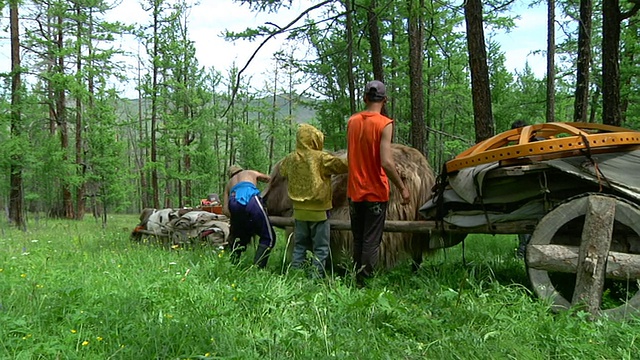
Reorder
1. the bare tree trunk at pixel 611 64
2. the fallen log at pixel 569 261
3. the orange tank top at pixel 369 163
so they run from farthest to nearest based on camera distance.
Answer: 1. the bare tree trunk at pixel 611 64
2. the orange tank top at pixel 369 163
3. the fallen log at pixel 569 261

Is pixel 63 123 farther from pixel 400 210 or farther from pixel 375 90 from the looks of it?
pixel 375 90

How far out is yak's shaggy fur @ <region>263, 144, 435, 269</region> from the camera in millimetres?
5043

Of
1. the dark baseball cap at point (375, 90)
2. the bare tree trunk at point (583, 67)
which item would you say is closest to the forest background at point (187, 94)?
the bare tree trunk at point (583, 67)

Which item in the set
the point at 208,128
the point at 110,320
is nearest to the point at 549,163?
the point at 110,320

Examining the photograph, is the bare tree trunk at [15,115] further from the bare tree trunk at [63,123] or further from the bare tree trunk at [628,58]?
the bare tree trunk at [628,58]

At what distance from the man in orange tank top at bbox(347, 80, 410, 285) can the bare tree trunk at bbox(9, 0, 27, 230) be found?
14.6 meters

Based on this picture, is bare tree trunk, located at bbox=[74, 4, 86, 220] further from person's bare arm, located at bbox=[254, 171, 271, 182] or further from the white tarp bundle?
person's bare arm, located at bbox=[254, 171, 271, 182]

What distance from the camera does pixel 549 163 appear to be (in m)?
3.56

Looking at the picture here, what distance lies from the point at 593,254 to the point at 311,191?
2639mm

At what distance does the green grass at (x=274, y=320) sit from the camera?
2469 millimetres

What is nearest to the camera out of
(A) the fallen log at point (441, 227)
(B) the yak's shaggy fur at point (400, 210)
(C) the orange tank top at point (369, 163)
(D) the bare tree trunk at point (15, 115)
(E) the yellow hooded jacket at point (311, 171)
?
(A) the fallen log at point (441, 227)

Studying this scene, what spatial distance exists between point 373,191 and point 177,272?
6.72ft

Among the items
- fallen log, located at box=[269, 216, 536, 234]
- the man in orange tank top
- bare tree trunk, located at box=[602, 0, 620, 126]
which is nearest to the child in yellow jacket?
fallen log, located at box=[269, 216, 536, 234]

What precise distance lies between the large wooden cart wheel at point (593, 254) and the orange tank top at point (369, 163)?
56.0 inches
